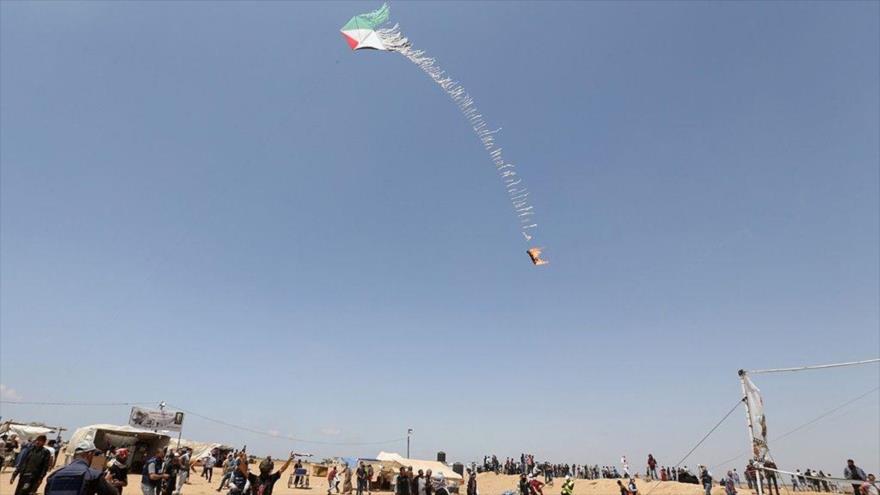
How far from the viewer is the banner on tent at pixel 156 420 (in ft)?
98.1

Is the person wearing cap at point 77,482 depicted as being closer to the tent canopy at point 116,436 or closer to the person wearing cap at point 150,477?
the person wearing cap at point 150,477

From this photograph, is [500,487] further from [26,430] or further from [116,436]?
[26,430]

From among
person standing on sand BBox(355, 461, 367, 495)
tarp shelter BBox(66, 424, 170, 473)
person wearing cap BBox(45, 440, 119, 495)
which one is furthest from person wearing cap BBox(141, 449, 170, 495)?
tarp shelter BBox(66, 424, 170, 473)

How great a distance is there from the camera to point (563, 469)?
50.0 meters

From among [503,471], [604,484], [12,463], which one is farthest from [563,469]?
[12,463]

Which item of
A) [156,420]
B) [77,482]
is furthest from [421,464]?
[77,482]

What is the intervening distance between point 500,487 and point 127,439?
28599 mm

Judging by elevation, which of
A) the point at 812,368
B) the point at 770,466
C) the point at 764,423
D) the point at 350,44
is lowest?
the point at 770,466

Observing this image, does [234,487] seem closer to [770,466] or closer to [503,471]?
[770,466]

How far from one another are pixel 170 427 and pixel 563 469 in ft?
125

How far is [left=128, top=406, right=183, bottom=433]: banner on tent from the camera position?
1177 inches

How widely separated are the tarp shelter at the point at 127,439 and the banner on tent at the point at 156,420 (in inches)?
15.0

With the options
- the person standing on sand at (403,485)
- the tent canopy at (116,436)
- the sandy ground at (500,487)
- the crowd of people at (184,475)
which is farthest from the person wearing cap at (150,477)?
the tent canopy at (116,436)

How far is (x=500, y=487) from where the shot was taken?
3991cm
